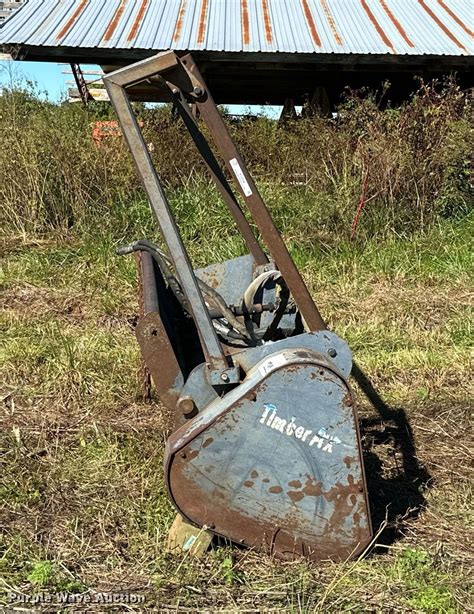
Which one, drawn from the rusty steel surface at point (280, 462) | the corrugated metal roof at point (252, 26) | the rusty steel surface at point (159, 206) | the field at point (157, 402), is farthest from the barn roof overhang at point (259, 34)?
the rusty steel surface at point (280, 462)

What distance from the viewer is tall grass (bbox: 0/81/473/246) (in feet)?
21.0

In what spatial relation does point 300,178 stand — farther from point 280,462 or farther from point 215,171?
point 280,462

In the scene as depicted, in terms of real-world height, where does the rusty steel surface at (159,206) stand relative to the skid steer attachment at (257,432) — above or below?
above

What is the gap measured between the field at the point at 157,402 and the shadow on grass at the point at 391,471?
0.03ft

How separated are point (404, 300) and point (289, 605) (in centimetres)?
345

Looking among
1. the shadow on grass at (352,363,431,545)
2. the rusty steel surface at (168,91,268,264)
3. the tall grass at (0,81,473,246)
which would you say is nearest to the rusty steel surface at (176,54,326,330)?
the rusty steel surface at (168,91,268,264)

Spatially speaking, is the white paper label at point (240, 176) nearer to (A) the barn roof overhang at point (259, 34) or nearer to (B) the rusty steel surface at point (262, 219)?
(B) the rusty steel surface at point (262, 219)

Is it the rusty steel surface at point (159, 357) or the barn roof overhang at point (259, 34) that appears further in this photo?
the barn roof overhang at point (259, 34)

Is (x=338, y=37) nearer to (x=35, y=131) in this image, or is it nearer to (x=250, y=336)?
(x=35, y=131)

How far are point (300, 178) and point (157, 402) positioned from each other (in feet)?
12.8

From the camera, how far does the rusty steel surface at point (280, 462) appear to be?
2.09m

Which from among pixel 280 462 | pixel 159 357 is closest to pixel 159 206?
pixel 159 357

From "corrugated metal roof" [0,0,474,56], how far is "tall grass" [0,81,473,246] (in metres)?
1.96

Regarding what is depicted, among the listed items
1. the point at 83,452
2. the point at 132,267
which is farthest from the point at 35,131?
the point at 83,452
